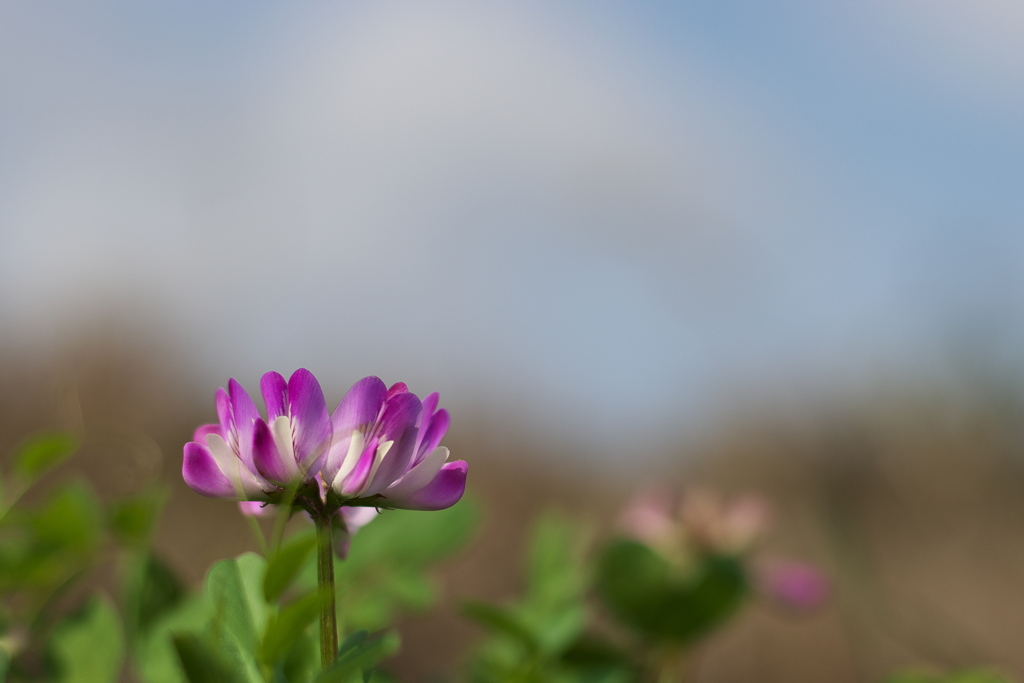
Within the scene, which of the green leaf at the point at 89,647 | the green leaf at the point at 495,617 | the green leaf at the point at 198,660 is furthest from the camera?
the green leaf at the point at 89,647

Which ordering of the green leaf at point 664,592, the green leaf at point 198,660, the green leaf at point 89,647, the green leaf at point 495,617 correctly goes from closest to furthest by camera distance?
the green leaf at point 198,660 < the green leaf at point 495,617 < the green leaf at point 89,647 < the green leaf at point 664,592

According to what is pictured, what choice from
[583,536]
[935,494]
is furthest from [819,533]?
[583,536]

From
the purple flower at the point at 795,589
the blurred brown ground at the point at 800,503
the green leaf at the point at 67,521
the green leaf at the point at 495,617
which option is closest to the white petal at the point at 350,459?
the green leaf at the point at 495,617

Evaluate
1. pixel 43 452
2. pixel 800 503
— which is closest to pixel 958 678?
pixel 43 452

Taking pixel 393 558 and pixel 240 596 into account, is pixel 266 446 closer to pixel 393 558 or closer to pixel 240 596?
pixel 240 596

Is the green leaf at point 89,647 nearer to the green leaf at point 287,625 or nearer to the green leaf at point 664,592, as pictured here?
the green leaf at point 287,625

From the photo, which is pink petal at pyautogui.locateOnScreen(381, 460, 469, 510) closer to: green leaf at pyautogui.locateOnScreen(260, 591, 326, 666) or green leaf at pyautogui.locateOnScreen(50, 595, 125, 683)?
green leaf at pyautogui.locateOnScreen(260, 591, 326, 666)

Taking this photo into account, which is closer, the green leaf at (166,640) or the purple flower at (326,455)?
the purple flower at (326,455)
